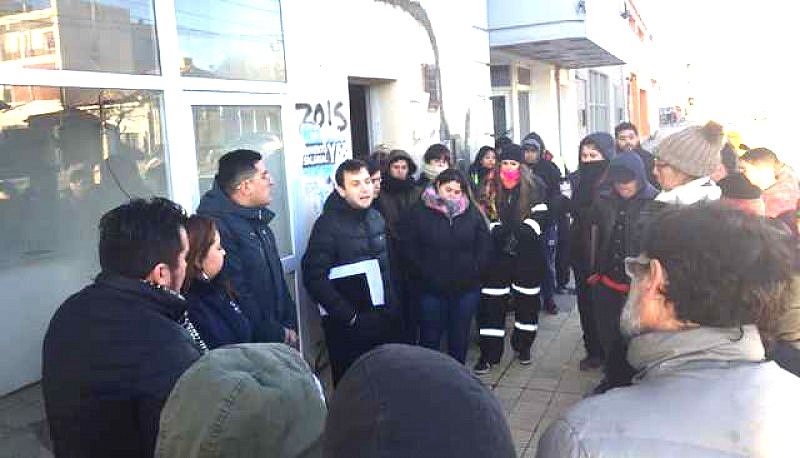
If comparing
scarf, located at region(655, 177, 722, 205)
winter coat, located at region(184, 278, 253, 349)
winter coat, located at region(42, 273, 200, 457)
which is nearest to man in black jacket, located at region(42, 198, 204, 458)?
winter coat, located at region(42, 273, 200, 457)

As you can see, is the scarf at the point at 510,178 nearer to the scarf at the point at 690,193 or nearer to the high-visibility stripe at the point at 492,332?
the high-visibility stripe at the point at 492,332

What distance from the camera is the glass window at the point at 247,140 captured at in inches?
168

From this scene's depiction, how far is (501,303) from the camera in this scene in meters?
4.93

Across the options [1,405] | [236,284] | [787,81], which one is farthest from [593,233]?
[787,81]

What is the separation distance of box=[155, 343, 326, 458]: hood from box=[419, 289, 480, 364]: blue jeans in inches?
136

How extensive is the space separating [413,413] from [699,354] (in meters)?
0.78

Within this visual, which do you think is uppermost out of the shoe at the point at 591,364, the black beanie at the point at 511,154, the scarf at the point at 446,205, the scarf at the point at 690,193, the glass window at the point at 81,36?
the glass window at the point at 81,36

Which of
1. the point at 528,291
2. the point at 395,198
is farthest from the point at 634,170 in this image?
the point at 395,198

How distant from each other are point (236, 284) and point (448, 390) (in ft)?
8.06

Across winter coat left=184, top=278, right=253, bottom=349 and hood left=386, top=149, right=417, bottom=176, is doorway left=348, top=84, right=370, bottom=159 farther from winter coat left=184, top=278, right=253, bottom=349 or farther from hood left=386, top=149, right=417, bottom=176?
winter coat left=184, top=278, right=253, bottom=349

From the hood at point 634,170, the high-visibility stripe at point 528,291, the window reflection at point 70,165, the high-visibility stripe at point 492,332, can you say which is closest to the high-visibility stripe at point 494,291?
the high-visibility stripe at point 528,291

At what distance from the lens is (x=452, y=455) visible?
81 cm

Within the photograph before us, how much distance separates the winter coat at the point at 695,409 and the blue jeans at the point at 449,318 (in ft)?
10.4

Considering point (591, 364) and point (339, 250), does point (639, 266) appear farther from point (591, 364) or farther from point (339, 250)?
point (591, 364)
